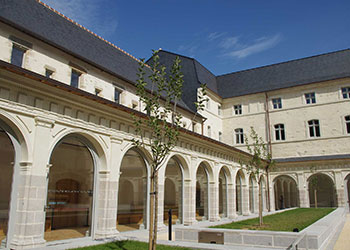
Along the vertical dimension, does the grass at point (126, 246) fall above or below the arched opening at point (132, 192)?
below

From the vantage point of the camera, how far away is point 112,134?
11391mm

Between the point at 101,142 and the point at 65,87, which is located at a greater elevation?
the point at 65,87

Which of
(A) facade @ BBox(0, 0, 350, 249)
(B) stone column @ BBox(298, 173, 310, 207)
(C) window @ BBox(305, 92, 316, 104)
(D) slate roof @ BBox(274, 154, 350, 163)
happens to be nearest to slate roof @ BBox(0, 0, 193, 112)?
(A) facade @ BBox(0, 0, 350, 249)

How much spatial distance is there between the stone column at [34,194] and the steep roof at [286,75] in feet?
88.9

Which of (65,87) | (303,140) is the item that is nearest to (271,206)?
(303,140)

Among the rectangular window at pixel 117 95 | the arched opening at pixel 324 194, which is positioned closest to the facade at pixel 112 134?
the rectangular window at pixel 117 95

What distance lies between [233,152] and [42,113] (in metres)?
14.4

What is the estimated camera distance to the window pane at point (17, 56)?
42.1ft

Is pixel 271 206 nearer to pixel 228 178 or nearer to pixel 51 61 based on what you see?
pixel 228 178

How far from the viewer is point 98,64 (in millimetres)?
16516

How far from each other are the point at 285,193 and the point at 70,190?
30.7 metres

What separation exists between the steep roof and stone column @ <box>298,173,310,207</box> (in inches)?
358

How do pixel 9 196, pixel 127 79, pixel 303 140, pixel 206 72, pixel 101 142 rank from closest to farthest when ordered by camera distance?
pixel 9 196 < pixel 101 142 < pixel 127 79 < pixel 303 140 < pixel 206 72

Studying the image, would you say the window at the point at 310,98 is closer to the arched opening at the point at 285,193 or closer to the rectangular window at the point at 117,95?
the arched opening at the point at 285,193
